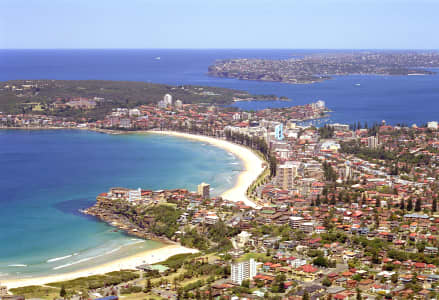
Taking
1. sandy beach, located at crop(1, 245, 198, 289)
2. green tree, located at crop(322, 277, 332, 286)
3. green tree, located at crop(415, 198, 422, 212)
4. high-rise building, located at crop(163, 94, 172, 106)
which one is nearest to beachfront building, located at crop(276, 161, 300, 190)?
green tree, located at crop(415, 198, 422, 212)

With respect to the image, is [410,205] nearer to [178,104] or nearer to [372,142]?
[372,142]

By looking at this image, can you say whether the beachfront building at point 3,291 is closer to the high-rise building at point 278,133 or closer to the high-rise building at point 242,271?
the high-rise building at point 242,271

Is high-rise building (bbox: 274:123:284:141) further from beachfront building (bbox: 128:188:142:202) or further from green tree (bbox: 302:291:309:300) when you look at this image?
green tree (bbox: 302:291:309:300)

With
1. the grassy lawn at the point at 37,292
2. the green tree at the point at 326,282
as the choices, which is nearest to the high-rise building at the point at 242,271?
the green tree at the point at 326,282

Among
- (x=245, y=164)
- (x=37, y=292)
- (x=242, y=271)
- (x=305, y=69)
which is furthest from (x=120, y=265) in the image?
(x=305, y=69)

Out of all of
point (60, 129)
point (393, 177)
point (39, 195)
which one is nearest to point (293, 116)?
point (60, 129)

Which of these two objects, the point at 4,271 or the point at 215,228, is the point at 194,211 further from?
the point at 4,271
